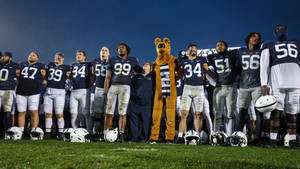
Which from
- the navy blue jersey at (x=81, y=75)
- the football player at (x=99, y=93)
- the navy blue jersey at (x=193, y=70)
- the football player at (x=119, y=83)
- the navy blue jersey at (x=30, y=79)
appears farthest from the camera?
the navy blue jersey at (x=81, y=75)

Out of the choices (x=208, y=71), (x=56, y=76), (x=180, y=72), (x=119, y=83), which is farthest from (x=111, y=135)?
(x=208, y=71)

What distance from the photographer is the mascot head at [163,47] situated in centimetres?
709

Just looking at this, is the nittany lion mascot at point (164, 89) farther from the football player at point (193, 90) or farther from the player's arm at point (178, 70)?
the football player at point (193, 90)

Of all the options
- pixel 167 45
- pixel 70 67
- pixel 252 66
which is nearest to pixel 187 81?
pixel 167 45

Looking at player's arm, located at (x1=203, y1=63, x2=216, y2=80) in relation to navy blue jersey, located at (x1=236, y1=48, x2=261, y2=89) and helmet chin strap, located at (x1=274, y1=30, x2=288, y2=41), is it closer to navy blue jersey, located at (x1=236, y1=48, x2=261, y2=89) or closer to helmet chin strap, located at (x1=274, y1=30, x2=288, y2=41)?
navy blue jersey, located at (x1=236, y1=48, x2=261, y2=89)

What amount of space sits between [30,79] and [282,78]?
6570mm

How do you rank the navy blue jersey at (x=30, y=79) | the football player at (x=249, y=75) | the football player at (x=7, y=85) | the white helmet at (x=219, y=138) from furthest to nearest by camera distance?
1. the navy blue jersey at (x=30, y=79)
2. the football player at (x=7, y=85)
3. the football player at (x=249, y=75)
4. the white helmet at (x=219, y=138)

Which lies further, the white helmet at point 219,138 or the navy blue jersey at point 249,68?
the navy blue jersey at point 249,68

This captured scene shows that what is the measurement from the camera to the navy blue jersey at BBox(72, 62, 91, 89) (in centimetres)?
812

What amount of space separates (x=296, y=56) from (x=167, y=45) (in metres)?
→ 3.06

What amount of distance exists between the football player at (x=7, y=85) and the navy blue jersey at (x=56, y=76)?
0.92 m

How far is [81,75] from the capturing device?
818 centimetres

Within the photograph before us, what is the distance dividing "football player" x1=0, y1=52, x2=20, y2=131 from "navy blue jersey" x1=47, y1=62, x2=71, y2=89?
3.03 ft

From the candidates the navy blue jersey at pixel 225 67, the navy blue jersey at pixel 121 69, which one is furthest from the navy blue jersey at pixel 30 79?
the navy blue jersey at pixel 225 67
